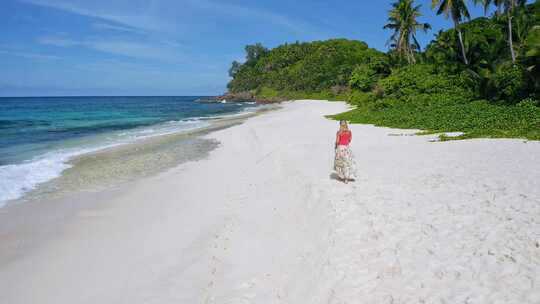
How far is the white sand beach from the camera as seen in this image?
14.8 ft

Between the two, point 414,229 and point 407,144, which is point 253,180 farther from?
point 407,144

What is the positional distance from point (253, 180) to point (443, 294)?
7443 mm

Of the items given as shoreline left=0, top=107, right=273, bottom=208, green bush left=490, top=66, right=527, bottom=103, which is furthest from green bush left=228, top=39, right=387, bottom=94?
shoreline left=0, top=107, right=273, bottom=208

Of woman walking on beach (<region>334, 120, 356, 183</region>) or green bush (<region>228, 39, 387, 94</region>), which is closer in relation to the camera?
woman walking on beach (<region>334, 120, 356, 183</region>)

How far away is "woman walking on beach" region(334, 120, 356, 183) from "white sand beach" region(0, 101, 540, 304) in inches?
14.9

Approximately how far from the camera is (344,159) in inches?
344

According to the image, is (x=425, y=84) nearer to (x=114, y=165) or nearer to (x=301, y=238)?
(x=114, y=165)

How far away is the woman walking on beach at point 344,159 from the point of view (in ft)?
28.7

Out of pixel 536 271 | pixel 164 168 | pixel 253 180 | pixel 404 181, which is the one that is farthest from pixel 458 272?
pixel 164 168

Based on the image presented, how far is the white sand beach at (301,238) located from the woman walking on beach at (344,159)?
1.24ft

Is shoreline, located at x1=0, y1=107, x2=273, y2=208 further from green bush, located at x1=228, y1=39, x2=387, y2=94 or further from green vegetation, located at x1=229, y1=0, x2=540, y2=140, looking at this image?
green bush, located at x1=228, y1=39, x2=387, y2=94

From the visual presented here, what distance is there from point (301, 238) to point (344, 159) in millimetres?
3060

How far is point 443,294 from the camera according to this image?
401 centimetres

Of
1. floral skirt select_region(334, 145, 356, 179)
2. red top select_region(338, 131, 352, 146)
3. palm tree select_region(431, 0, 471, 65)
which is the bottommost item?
floral skirt select_region(334, 145, 356, 179)
